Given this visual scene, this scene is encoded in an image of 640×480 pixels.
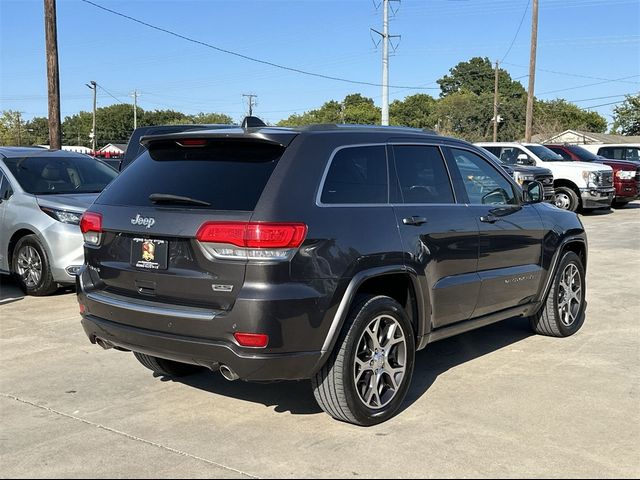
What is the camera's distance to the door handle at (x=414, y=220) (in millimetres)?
4590

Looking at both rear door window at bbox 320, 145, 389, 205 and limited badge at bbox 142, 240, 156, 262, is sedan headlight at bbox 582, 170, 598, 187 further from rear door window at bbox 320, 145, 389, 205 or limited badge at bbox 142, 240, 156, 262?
limited badge at bbox 142, 240, 156, 262

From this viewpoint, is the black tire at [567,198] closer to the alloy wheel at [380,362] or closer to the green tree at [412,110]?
the alloy wheel at [380,362]

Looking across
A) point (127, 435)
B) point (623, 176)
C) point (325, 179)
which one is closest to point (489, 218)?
point (325, 179)

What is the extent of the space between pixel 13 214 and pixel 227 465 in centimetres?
592

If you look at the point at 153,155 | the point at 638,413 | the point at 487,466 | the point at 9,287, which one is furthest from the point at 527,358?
the point at 9,287

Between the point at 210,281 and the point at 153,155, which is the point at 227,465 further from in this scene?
the point at 153,155

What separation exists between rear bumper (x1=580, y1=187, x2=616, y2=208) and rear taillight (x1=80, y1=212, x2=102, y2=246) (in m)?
16.9

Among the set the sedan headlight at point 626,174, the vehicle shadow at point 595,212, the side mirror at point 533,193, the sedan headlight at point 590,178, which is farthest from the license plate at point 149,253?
the sedan headlight at point 626,174

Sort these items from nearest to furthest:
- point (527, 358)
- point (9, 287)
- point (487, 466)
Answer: point (487, 466), point (527, 358), point (9, 287)

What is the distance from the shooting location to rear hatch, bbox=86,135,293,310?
3881 millimetres

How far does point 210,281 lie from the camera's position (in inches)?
152

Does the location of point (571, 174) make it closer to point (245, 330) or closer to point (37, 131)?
point (245, 330)

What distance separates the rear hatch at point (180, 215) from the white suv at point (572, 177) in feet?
51.0

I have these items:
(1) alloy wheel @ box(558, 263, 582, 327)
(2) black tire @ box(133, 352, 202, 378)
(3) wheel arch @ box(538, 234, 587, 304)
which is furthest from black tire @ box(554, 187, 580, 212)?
(2) black tire @ box(133, 352, 202, 378)
